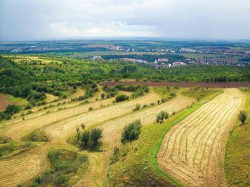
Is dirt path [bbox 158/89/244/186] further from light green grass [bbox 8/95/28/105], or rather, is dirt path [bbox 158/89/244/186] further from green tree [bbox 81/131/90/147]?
light green grass [bbox 8/95/28/105]

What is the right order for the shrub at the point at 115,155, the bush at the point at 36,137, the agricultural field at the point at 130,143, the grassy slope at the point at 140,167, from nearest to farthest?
the grassy slope at the point at 140,167 → the agricultural field at the point at 130,143 → the shrub at the point at 115,155 → the bush at the point at 36,137

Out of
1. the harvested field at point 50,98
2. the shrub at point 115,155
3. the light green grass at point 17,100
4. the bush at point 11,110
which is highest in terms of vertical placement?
the shrub at point 115,155

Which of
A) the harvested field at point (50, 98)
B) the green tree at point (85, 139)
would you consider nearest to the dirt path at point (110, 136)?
the green tree at point (85, 139)

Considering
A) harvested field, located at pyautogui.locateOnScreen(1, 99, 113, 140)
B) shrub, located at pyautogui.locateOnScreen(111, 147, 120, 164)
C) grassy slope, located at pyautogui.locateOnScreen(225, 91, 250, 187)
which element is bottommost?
harvested field, located at pyautogui.locateOnScreen(1, 99, 113, 140)

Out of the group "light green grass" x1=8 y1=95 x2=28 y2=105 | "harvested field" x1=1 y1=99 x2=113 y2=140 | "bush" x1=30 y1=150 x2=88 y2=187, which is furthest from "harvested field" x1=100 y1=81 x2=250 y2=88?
"bush" x1=30 y1=150 x2=88 y2=187

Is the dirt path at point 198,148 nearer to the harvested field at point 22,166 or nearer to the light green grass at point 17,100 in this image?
the harvested field at point 22,166
